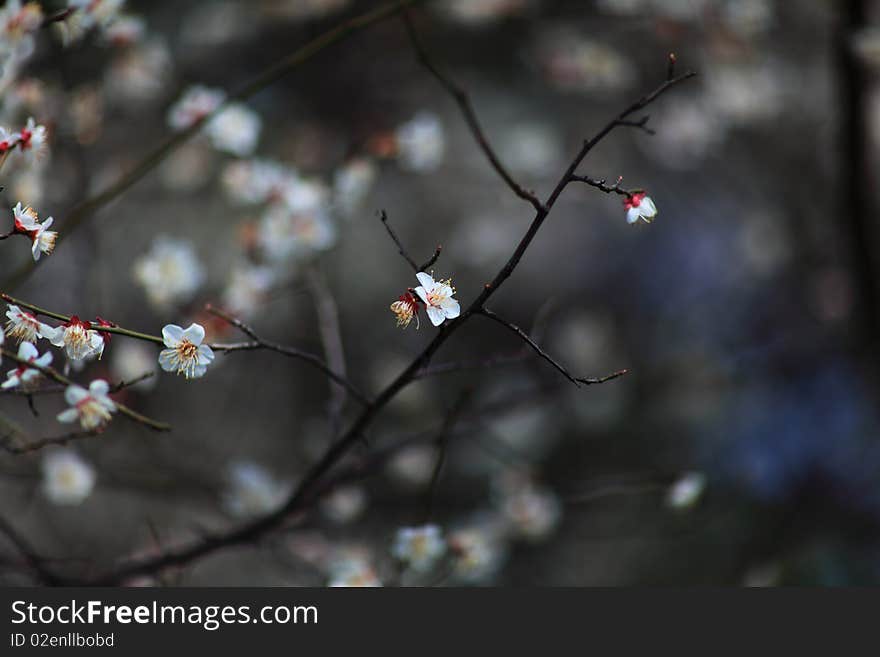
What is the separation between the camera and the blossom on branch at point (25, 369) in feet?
3.77

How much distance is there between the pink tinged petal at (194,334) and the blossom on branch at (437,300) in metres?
0.33

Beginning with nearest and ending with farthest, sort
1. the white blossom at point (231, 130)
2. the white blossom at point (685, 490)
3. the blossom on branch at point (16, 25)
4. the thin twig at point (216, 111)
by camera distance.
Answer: the blossom on branch at point (16, 25) < the thin twig at point (216, 111) < the white blossom at point (685, 490) < the white blossom at point (231, 130)

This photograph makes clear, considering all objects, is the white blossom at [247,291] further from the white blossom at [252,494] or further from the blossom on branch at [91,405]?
the blossom on branch at [91,405]

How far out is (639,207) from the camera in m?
1.24

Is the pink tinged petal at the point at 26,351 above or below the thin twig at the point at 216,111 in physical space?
below

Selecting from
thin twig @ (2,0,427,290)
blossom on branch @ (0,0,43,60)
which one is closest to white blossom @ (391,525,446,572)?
thin twig @ (2,0,427,290)

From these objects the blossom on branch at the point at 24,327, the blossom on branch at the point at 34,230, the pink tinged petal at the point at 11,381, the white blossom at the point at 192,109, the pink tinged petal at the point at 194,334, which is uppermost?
the white blossom at the point at 192,109

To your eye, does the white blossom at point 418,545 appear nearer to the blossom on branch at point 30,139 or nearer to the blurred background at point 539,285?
the blurred background at point 539,285

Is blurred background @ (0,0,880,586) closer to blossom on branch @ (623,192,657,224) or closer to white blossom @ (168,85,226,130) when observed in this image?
white blossom @ (168,85,226,130)

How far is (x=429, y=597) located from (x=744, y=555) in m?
1.63

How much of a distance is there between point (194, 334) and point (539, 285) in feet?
8.43

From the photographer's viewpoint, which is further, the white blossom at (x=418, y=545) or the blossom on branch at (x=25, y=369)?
the white blossom at (x=418, y=545)

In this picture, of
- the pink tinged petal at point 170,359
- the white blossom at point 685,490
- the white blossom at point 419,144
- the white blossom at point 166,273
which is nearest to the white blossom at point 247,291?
the white blossom at point 166,273

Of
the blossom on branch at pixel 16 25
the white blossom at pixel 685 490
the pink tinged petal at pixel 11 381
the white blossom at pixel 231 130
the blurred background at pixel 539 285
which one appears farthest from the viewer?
the blurred background at pixel 539 285
